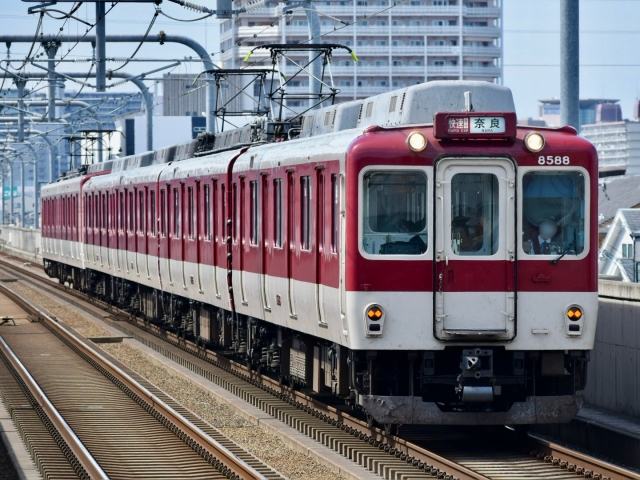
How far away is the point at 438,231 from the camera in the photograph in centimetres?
1144

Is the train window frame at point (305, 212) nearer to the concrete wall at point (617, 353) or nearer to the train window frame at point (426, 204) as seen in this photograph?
the train window frame at point (426, 204)

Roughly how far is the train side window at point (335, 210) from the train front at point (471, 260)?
48 cm

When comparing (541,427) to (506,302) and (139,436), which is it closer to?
(506,302)

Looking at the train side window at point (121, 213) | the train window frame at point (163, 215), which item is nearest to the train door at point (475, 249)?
the train window frame at point (163, 215)

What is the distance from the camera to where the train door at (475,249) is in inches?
449

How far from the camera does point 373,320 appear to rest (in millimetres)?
11398

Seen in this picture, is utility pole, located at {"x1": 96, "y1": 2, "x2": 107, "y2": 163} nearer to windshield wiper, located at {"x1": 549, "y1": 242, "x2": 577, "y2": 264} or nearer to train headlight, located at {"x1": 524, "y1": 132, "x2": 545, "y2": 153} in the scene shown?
train headlight, located at {"x1": 524, "y1": 132, "x2": 545, "y2": 153}

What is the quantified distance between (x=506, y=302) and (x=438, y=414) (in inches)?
44.5

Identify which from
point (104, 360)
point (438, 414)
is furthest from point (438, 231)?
point (104, 360)

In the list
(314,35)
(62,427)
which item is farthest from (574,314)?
(314,35)

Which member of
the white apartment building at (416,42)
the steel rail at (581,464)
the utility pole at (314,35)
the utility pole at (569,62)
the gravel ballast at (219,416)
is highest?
the white apartment building at (416,42)

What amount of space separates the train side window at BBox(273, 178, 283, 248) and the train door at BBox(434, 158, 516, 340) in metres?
3.32

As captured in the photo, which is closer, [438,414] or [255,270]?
[438,414]

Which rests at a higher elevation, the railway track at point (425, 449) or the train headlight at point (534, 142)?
the train headlight at point (534, 142)
